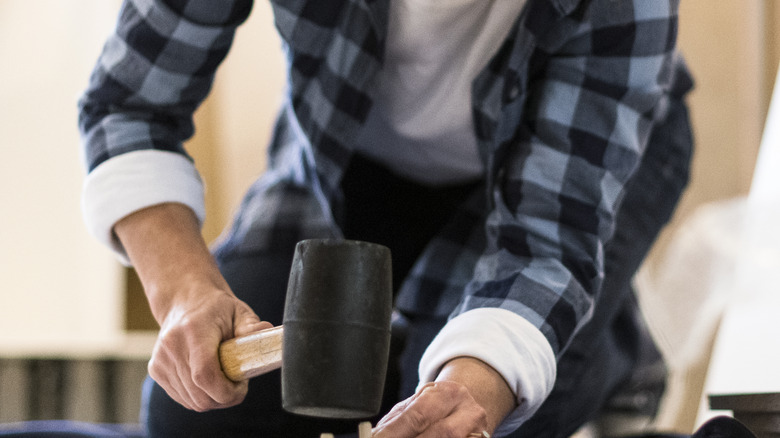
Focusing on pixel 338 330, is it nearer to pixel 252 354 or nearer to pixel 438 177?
pixel 252 354

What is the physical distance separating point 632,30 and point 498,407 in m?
0.36

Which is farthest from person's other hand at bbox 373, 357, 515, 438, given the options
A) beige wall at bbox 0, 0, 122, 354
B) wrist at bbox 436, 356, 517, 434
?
beige wall at bbox 0, 0, 122, 354

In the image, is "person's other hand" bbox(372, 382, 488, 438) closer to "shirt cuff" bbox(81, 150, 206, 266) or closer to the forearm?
the forearm

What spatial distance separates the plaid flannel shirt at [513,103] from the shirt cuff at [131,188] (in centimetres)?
2

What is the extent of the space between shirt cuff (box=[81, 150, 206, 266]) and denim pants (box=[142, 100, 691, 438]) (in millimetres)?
227

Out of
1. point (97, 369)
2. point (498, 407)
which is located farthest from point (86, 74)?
point (498, 407)

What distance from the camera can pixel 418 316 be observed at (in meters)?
0.94

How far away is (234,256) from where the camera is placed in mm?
989

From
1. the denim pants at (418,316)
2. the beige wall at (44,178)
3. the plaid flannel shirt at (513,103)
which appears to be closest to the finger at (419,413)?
the plaid flannel shirt at (513,103)

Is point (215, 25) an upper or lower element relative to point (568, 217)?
upper

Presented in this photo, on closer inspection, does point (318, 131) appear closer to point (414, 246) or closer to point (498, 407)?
point (414, 246)

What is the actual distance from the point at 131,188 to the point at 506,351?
0.38 m

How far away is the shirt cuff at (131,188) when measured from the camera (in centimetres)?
68

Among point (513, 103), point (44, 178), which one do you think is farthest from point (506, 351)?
point (44, 178)
